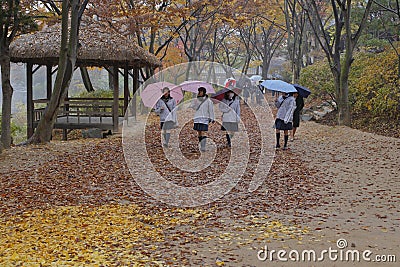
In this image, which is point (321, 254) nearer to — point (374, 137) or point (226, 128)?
point (226, 128)

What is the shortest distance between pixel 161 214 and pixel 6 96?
812 centimetres

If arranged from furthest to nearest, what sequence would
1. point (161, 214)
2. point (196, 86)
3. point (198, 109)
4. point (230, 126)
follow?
point (196, 86) → point (230, 126) → point (198, 109) → point (161, 214)

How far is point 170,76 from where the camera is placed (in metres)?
35.1

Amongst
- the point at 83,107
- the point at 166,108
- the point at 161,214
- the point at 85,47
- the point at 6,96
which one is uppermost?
the point at 85,47

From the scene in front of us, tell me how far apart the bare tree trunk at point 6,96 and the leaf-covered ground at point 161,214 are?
7.00 feet

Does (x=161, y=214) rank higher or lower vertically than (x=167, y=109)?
lower

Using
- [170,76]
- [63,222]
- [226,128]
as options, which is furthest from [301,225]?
[170,76]

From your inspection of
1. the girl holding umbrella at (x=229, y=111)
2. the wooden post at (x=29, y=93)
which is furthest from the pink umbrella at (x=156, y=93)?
the wooden post at (x=29, y=93)

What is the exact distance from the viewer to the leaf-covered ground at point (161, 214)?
5.24 m

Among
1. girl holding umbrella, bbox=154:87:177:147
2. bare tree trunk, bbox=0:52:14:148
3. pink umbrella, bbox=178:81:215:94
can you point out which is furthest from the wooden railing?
girl holding umbrella, bbox=154:87:177:147

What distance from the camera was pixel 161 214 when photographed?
689cm

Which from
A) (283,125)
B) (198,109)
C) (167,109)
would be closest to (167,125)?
(167,109)

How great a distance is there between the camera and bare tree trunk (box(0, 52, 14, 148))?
13.2 metres

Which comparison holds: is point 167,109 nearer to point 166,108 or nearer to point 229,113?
point 166,108
